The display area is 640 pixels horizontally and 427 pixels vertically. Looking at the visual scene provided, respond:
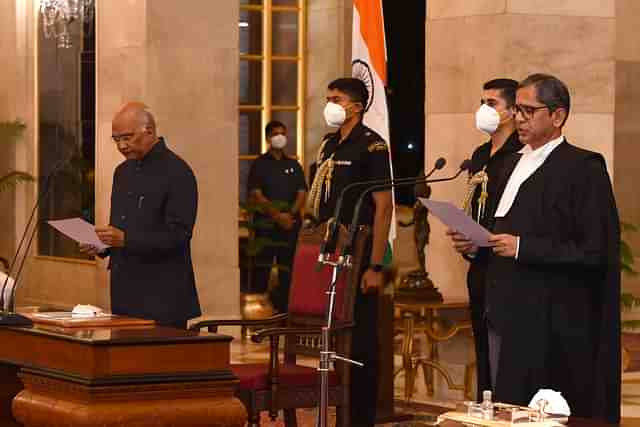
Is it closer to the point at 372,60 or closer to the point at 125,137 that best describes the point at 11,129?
the point at 372,60

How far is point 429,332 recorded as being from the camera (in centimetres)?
879

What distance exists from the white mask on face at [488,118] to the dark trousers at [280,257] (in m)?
5.91

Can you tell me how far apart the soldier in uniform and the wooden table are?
1287 millimetres

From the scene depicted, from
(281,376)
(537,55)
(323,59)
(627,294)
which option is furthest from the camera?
(323,59)

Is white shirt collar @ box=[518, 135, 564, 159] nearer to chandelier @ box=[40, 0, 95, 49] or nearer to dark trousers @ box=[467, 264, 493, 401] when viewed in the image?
dark trousers @ box=[467, 264, 493, 401]

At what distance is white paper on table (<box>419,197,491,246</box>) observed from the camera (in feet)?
17.7

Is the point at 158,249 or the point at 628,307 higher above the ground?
the point at 158,249

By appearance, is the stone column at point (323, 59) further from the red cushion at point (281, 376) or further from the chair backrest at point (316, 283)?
the red cushion at point (281, 376)

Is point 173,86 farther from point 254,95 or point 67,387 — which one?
point 67,387

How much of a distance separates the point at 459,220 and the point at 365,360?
2035mm

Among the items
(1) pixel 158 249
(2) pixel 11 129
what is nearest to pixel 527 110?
(1) pixel 158 249

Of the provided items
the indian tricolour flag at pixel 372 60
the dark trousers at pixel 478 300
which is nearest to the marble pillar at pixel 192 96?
the indian tricolour flag at pixel 372 60

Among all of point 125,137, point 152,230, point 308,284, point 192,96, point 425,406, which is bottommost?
point 425,406

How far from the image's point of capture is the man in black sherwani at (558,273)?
528 centimetres
